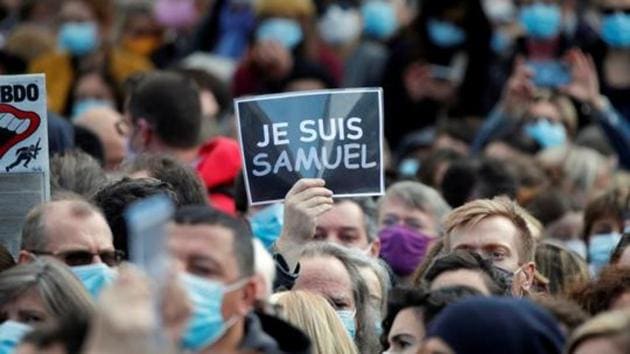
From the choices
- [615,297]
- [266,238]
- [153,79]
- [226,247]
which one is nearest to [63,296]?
[226,247]

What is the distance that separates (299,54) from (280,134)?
779 centimetres

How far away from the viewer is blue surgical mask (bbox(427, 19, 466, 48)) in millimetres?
17625

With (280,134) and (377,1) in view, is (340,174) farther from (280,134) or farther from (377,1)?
(377,1)

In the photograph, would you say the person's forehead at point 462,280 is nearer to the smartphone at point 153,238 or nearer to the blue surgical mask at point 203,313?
the blue surgical mask at point 203,313

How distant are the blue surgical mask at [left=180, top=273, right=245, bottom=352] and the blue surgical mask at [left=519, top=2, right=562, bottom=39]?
1016 centimetres

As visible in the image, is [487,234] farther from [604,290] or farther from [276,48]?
[276,48]

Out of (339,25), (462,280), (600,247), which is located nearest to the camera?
(462,280)

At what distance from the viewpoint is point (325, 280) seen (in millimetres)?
9812

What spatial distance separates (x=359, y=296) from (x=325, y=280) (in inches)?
6.3

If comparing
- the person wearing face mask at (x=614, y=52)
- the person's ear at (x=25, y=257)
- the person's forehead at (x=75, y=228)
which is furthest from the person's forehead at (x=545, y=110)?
the person's ear at (x=25, y=257)

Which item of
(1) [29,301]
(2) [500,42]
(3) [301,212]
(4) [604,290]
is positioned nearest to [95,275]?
(1) [29,301]

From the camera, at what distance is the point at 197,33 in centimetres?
1905

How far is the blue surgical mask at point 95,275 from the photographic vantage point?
338 inches

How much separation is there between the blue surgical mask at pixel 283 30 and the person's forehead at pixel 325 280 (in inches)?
309
